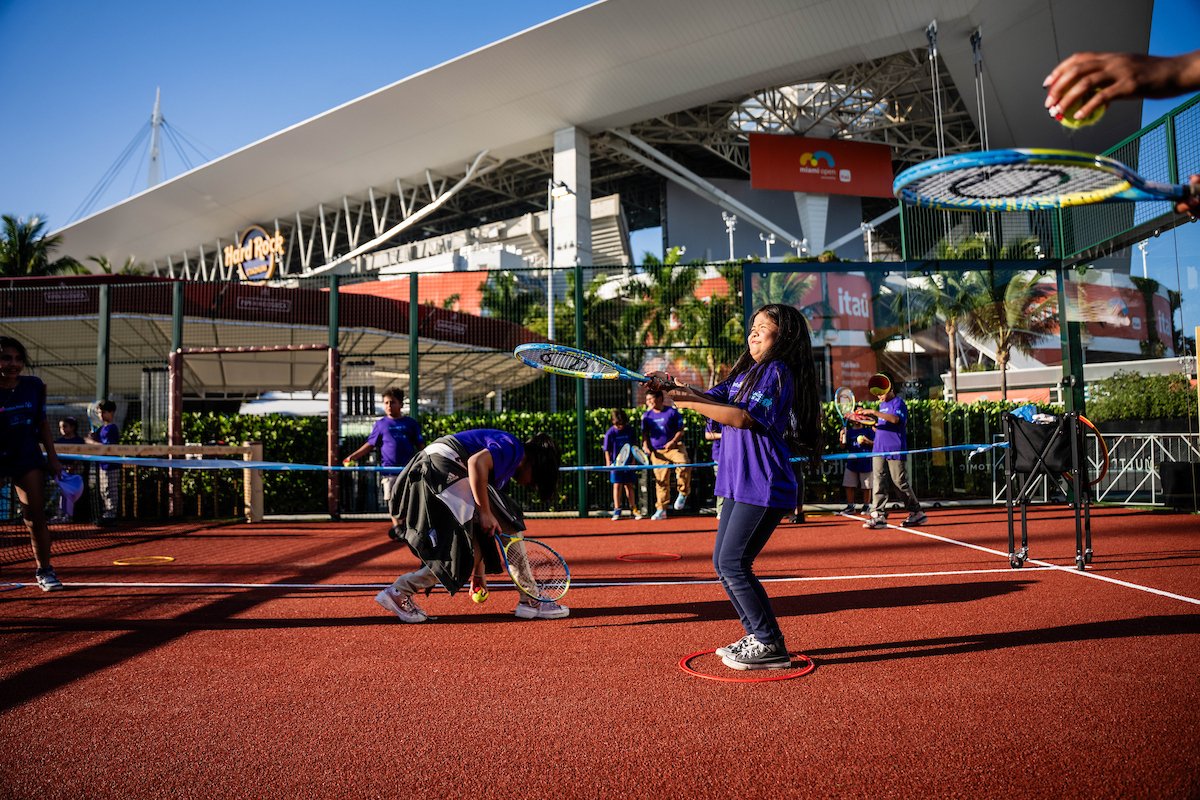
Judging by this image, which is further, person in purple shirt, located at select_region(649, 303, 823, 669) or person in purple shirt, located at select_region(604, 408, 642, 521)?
person in purple shirt, located at select_region(604, 408, 642, 521)

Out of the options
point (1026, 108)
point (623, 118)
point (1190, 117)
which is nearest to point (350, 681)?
point (1190, 117)

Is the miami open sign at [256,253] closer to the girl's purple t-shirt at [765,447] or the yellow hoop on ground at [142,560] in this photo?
the yellow hoop on ground at [142,560]

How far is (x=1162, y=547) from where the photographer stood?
308 inches

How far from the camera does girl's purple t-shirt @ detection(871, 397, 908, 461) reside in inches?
378

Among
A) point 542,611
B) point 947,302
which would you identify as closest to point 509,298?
point 947,302

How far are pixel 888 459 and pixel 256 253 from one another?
47533 millimetres

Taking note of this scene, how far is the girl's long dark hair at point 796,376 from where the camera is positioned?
390 cm

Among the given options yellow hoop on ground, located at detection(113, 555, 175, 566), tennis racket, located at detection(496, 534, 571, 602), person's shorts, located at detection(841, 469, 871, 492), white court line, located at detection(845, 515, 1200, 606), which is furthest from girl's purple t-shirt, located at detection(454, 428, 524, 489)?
person's shorts, located at detection(841, 469, 871, 492)

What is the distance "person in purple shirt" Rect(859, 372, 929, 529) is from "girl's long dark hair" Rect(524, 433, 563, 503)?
232 inches

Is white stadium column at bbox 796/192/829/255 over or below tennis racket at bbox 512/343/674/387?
over

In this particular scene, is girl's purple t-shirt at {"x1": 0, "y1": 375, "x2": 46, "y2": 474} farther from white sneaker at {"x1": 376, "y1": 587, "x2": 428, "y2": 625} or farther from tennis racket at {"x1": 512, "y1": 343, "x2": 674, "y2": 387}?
tennis racket at {"x1": 512, "y1": 343, "x2": 674, "y2": 387}

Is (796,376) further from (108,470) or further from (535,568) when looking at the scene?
(108,470)

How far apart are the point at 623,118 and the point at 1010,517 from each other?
3355cm

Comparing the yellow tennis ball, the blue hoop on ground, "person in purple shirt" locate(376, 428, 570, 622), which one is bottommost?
the blue hoop on ground
